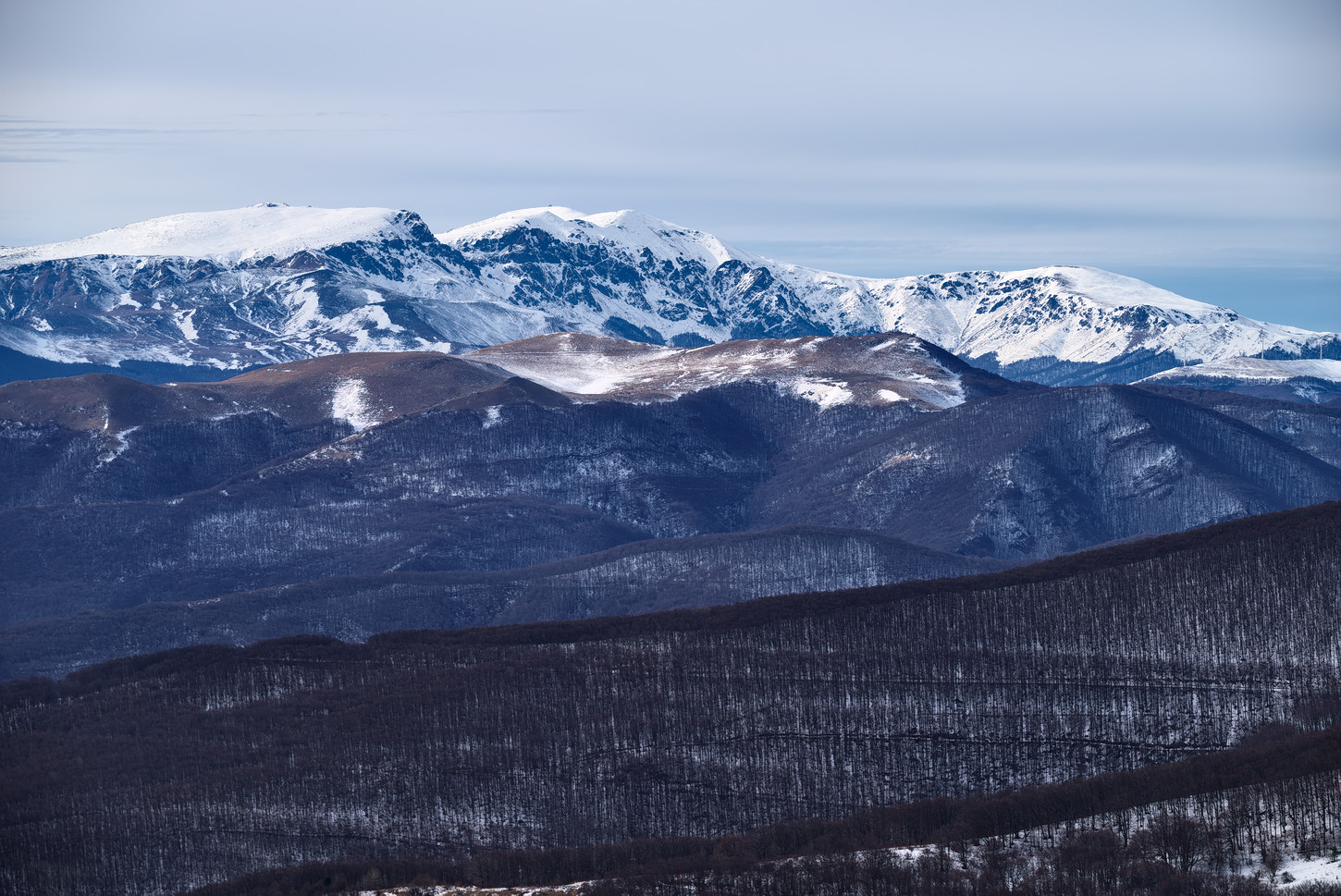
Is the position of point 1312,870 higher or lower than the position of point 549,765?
higher

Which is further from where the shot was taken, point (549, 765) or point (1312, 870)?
point (549, 765)

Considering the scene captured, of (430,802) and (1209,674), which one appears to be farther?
(1209,674)

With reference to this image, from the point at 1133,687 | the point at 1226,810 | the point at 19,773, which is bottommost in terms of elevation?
the point at 19,773

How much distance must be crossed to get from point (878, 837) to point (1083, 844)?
22.8m

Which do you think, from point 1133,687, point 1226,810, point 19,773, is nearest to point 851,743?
point 1133,687

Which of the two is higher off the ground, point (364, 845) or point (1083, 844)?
point (1083, 844)

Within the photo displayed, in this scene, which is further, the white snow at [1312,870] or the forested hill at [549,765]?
the forested hill at [549,765]

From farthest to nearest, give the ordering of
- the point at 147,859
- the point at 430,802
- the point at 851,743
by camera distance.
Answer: the point at 851,743 → the point at 430,802 → the point at 147,859

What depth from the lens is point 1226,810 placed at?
134m

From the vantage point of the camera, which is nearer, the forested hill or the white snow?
the white snow

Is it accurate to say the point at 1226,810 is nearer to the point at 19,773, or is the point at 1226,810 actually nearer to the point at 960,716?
the point at 960,716

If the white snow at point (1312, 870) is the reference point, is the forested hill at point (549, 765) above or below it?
below

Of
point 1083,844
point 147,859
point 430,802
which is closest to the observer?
point 1083,844

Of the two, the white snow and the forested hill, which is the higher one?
the white snow
